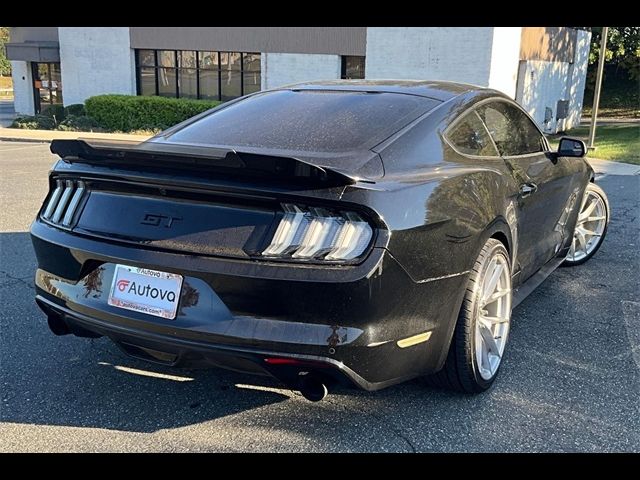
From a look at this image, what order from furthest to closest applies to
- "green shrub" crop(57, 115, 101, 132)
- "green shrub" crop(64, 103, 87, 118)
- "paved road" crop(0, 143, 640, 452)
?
"green shrub" crop(64, 103, 87, 118) → "green shrub" crop(57, 115, 101, 132) → "paved road" crop(0, 143, 640, 452)

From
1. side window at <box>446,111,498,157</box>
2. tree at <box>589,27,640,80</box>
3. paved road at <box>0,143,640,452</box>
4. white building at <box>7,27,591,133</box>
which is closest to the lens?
paved road at <box>0,143,640,452</box>

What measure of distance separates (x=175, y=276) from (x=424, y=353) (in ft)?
3.71

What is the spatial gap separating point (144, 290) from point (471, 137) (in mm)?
1925

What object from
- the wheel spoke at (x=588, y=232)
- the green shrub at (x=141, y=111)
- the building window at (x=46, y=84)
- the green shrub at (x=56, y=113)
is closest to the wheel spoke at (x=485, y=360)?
the wheel spoke at (x=588, y=232)

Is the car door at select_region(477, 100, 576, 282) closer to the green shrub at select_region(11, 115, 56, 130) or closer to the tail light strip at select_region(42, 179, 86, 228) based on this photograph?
the tail light strip at select_region(42, 179, 86, 228)

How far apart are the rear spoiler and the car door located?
1.54 metres

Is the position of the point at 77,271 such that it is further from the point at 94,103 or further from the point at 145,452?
the point at 94,103

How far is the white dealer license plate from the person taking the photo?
8.52 feet

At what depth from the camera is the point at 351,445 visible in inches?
108

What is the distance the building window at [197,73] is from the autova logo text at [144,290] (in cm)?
1870

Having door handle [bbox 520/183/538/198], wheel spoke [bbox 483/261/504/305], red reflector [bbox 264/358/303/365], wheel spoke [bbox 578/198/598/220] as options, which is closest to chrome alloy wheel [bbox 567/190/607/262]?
wheel spoke [bbox 578/198/598/220]

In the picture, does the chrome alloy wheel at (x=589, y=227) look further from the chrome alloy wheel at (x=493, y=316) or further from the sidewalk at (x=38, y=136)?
the sidewalk at (x=38, y=136)

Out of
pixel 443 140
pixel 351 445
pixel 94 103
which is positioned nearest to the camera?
pixel 351 445
